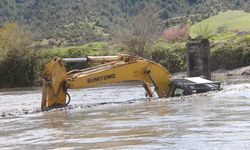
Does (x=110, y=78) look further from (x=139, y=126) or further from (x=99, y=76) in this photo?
(x=139, y=126)

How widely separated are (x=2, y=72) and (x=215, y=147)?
47170 millimetres

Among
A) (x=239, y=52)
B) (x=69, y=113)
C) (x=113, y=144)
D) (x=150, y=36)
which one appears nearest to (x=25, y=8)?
(x=150, y=36)

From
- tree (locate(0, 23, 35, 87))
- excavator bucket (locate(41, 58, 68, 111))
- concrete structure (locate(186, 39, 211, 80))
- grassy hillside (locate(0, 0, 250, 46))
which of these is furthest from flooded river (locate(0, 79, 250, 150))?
grassy hillside (locate(0, 0, 250, 46))

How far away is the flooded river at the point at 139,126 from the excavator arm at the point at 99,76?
834 millimetres

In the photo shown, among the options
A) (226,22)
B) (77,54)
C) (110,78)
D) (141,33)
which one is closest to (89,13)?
(226,22)

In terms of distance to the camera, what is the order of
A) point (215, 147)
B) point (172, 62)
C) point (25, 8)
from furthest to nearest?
point (25, 8)
point (172, 62)
point (215, 147)

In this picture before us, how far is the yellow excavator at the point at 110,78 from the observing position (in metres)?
22.5

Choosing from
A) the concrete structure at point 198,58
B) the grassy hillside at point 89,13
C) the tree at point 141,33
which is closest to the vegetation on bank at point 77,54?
the tree at point 141,33

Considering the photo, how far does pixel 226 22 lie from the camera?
324 feet

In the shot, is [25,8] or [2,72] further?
[25,8]

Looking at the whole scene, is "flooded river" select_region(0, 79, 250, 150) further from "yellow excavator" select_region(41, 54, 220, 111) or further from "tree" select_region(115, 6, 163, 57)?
"tree" select_region(115, 6, 163, 57)

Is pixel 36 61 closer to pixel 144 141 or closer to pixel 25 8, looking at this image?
pixel 144 141

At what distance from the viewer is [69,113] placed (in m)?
21.3

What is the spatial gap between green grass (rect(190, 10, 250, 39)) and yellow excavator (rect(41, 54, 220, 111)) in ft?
209
